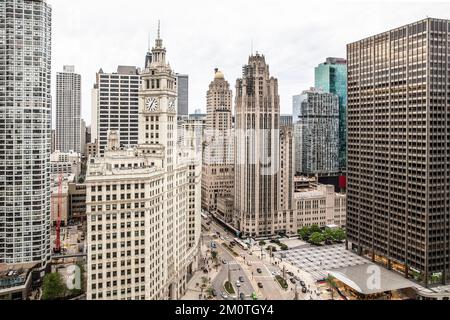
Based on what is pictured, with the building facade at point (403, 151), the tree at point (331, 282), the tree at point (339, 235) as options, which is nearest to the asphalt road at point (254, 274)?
the tree at point (331, 282)

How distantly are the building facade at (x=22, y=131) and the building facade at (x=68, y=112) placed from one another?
95.8 inches

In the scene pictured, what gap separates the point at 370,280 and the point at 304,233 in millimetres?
12861

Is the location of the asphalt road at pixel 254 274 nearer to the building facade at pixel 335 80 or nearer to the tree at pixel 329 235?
the tree at pixel 329 235

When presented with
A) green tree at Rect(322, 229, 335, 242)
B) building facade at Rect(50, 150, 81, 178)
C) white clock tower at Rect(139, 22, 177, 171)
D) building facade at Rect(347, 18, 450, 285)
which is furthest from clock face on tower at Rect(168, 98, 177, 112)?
building facade at Rect(50, 150, 81, 178)

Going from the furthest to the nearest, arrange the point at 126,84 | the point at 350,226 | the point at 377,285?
the point at 126,84
the point at 350,226
the point at 377,285

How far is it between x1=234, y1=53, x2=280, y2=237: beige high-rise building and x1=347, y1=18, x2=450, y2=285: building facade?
8.01 metres

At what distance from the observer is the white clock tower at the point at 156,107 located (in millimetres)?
21484

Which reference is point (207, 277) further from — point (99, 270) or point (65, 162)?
point (65, 162)

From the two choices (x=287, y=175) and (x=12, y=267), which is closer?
(x=12, y=267)

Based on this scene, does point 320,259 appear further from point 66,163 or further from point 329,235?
point 66,163

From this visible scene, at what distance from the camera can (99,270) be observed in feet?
56.9
